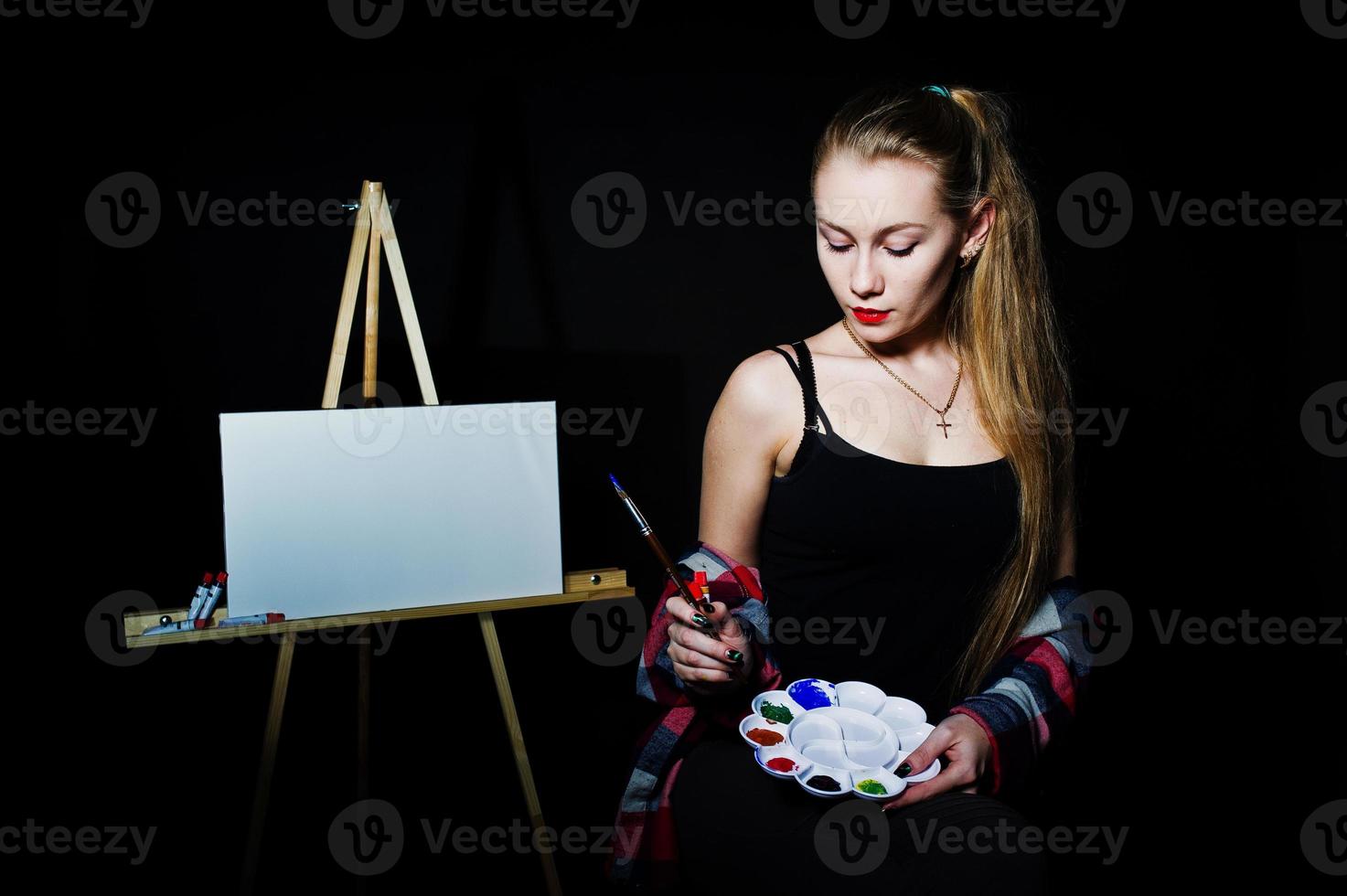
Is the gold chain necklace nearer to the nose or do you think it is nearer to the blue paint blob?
the nose

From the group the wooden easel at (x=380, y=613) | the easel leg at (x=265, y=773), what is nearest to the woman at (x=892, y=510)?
the wooden easel at (x=380, y=613)

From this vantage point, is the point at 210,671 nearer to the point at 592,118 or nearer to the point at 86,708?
the point at 86,708

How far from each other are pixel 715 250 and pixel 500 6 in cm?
67

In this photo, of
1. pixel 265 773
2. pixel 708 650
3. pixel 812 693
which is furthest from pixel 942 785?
pixel 265 773

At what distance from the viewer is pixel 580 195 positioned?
78.0 inches

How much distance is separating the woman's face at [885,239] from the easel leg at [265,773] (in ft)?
3.32

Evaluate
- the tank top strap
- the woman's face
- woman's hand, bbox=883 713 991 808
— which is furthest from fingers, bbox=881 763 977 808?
the woman's face

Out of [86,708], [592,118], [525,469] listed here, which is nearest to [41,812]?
[86,708]

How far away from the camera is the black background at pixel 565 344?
1788mm

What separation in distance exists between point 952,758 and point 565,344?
1.22 m

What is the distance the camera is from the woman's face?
1.17m

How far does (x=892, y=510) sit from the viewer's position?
4.10 ft

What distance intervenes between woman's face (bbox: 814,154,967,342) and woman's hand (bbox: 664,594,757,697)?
0.45 metres

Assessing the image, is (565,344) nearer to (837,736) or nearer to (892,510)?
(892,510)
